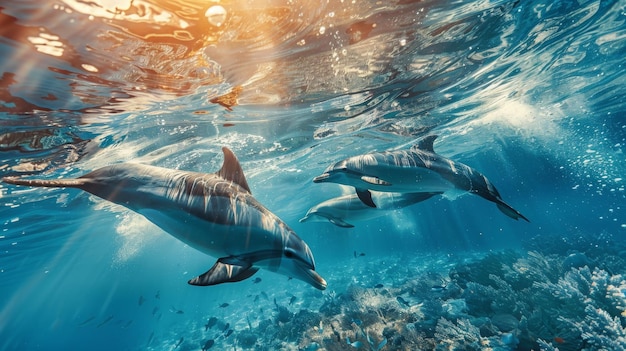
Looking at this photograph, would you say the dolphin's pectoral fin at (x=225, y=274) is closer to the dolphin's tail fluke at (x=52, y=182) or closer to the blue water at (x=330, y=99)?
the dolphin's tail fluke at (x=52, y=182)

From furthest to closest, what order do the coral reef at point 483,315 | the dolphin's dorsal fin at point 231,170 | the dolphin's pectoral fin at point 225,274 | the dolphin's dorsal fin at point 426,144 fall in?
the coral reef at point 483,315 < the dolphin's dorsal fin at point 426,144 < the dolphin's dorsal fin at point 231,170 < the dolphin's pectoral fin at point 225,274

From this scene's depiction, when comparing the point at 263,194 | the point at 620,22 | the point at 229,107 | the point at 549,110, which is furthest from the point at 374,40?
the point at 263,194

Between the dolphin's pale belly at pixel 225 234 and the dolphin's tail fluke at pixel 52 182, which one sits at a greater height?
the dolphin's tail fluke at pixel 52 182

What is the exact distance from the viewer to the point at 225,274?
3230mm

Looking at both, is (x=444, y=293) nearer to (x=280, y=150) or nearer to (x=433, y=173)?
(x=433, y=173)

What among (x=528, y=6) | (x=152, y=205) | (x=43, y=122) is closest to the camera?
(x=152, y=205)

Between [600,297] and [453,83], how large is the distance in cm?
804

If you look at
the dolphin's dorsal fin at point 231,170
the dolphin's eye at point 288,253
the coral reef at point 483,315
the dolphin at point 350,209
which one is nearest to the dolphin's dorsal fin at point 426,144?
the dolphin at point 350,209

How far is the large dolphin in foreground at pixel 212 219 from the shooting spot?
324cm

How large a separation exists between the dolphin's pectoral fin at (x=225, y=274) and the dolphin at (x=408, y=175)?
7.67 feet

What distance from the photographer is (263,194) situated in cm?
2773

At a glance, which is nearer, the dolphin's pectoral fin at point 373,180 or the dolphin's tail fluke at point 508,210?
the dolphin's pectoral fin at point 373,180

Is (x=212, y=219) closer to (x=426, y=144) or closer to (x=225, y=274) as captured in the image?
(x=225, y=274)

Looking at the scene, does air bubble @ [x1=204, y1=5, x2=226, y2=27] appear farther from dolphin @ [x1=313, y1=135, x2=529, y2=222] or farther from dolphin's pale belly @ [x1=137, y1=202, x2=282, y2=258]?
dolphin's pale belly @ [x1=137, y1=202, x2=282, y2=258]
